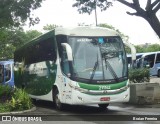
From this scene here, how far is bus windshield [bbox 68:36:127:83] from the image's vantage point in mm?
15367

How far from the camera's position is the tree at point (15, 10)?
68.0 ft

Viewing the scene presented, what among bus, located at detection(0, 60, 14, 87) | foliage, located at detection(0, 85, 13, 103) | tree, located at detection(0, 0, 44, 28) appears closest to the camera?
A: foliage, located at detection(0, 85, 13, 103)

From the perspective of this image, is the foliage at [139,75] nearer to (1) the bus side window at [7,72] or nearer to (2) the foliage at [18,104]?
(2) the foliage at [18,104]

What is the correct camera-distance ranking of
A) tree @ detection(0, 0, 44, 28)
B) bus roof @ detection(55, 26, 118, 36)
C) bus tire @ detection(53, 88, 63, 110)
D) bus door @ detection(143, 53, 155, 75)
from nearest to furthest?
bus roof @ detection(55, 26, 118, 36), bus tire @ detection(53, 88, 63, 110), tree @ detection(0, 0, 44, 28), bus door @ detection(143, 53, 155, 75)

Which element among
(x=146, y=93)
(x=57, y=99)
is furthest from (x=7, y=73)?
Result: (x=57, y=99)

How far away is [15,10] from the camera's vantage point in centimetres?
2106

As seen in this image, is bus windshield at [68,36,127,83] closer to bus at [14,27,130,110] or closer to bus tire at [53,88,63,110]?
bus at [14,27,130,110]

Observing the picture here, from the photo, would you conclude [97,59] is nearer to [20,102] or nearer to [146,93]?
[20,102]

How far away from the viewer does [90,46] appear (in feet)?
51.9

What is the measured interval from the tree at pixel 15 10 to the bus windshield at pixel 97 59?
6.14 m

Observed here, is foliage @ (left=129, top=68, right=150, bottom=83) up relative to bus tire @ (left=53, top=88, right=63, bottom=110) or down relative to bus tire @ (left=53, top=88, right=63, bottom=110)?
up

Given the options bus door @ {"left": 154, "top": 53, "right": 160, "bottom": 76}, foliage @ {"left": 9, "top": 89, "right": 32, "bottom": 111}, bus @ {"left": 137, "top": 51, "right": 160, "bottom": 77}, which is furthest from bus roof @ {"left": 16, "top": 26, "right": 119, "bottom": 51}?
bus door @ {"left": 154, "top": 53, "right": 160, "bottom": 76}

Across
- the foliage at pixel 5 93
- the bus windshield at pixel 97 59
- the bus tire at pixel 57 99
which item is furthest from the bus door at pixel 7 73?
the bus windshield at pixel 97 59

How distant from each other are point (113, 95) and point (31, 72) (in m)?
7.20
